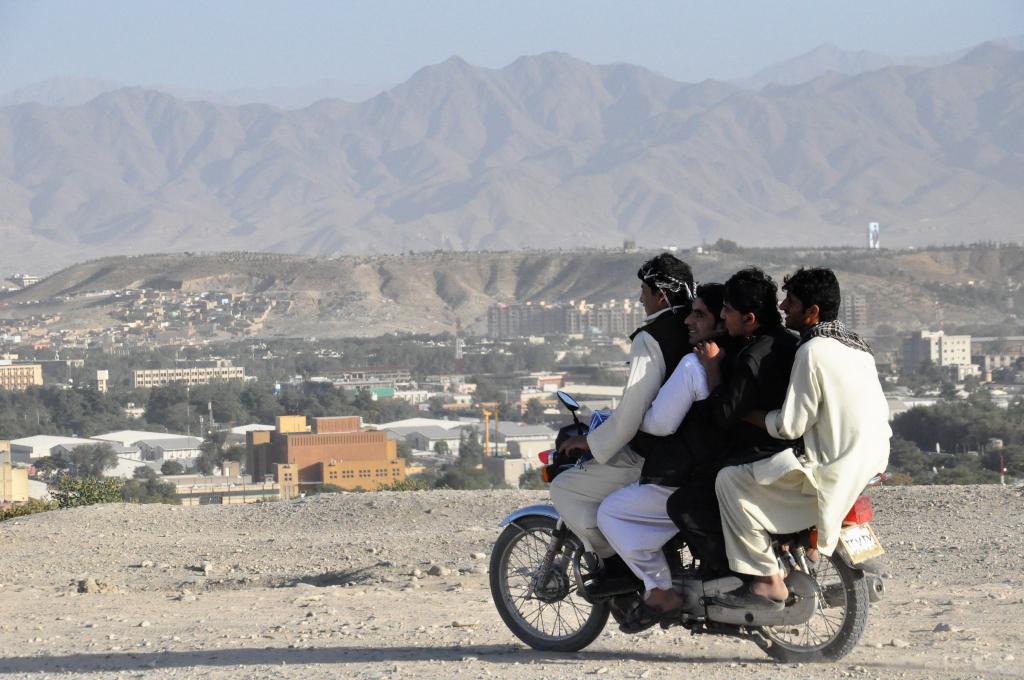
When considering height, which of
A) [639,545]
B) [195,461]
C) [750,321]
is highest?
[750,321]

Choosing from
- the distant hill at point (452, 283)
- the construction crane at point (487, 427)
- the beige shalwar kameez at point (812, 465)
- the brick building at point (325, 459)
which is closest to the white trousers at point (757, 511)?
the beige shalwar kameez at point (812, 465)

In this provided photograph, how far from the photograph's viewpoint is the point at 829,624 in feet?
18.3

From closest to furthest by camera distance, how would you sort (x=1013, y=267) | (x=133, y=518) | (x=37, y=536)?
1. (x=37, y=536)
2. (x=133, y=518)
3. (x=1013, y=267)

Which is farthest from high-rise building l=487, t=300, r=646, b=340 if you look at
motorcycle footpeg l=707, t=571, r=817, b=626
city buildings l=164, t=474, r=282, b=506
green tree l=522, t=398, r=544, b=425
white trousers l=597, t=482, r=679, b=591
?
motorcycle footpeg l=707, t=571, r=817, b=626

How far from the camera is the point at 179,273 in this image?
125 meters

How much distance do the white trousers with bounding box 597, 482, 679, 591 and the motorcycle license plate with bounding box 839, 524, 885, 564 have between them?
0.60 metres

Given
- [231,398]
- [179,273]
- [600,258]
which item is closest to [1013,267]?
[600,258]

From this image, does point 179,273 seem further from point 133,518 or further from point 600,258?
point 133,518

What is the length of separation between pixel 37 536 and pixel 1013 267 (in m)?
118

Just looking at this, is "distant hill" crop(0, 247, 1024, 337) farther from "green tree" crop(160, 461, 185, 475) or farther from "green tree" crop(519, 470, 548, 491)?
"green tree" crop(519, 470, 548, 491)

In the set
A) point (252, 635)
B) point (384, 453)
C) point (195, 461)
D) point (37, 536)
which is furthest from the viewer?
point (195, 461)

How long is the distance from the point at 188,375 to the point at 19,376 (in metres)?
7.31

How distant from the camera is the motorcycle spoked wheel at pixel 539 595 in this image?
5.91 m

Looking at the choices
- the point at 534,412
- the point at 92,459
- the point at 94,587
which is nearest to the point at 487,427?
the point at 534,412
